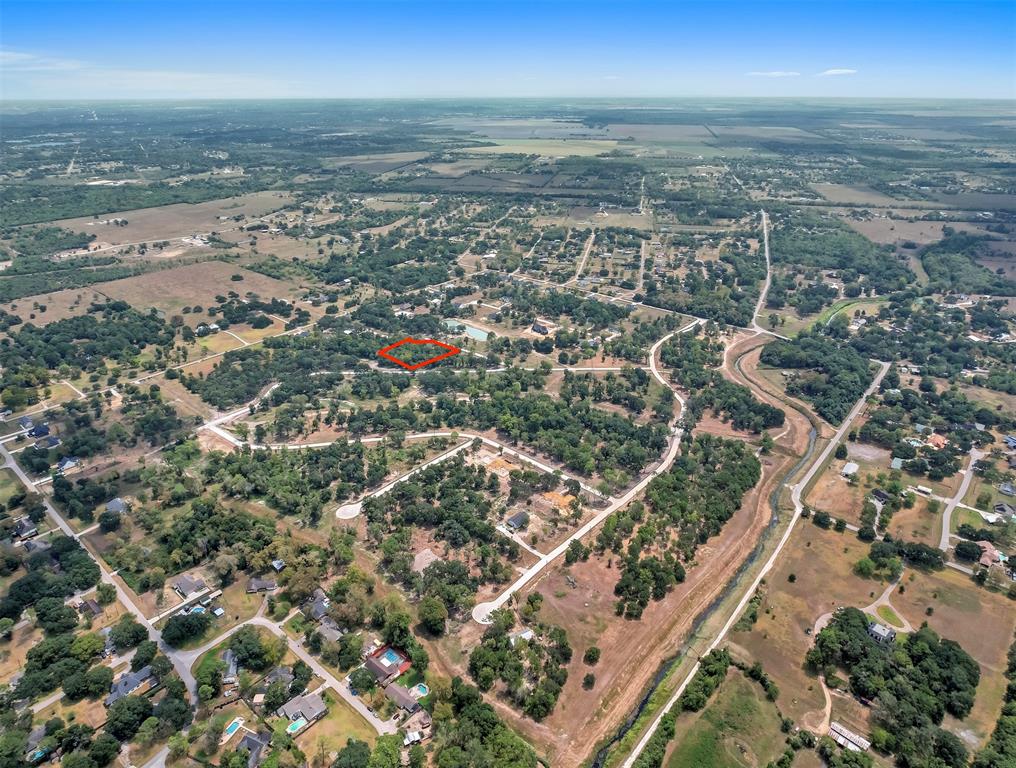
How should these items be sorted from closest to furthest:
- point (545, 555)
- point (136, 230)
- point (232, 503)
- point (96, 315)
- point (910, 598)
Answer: point (910, 598)
point (545, 555)
point (232, 503)
point (96, 315)
point (136, 230)

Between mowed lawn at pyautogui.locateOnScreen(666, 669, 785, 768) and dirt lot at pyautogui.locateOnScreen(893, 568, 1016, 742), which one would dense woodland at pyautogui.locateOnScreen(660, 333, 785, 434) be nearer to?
dirt lot at pyautogui.locateOnScreen(893, 568, 1016, 742)

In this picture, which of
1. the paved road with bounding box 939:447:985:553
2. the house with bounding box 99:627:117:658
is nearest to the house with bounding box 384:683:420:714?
the house with bounding box 99:627:117:658

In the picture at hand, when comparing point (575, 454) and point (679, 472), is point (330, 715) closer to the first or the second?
point (575, 454)

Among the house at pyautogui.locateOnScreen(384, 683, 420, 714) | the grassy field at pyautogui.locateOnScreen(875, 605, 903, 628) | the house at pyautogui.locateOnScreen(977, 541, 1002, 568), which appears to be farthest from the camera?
the house at pyautogui.locateOnScreen(977, 541, 1002, 568)

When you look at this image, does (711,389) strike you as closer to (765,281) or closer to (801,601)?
(801,601)

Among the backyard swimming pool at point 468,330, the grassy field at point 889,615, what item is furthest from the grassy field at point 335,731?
the backyard swimming pool at point 468,330

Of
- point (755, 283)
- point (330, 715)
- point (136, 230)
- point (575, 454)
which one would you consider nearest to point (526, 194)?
point (755, 283)

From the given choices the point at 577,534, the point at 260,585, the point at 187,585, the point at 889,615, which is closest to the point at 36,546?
the point at 187,585
